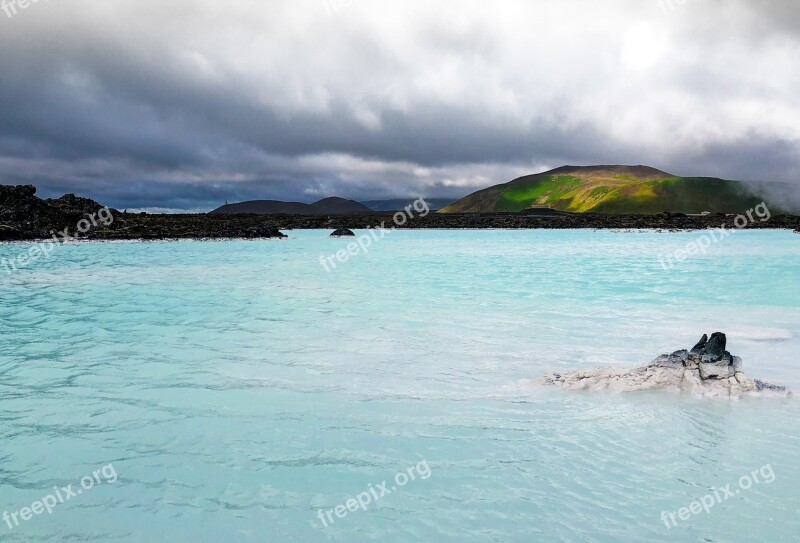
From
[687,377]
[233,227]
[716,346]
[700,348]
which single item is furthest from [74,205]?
[716,346]

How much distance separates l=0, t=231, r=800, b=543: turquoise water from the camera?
5168mm

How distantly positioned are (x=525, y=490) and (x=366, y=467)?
180 cm

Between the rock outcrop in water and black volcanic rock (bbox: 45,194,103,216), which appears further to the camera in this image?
black volcanic rock (bbox: 45,194,103,216)

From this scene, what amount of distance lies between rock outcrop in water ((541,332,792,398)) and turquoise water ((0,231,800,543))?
36cm

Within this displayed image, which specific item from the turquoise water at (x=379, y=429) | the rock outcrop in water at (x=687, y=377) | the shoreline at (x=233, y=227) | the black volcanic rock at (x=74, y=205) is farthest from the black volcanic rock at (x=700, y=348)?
the black volcanic rock at (x=74, y=205)

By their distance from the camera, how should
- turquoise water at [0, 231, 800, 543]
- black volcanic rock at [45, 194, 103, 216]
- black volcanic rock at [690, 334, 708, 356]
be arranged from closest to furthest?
turquoise water at [0, 231, 800, 543]
black volcanic rock at [690, 334, 708, 356]
black volcanic rock at [45, 194, 103, 216]

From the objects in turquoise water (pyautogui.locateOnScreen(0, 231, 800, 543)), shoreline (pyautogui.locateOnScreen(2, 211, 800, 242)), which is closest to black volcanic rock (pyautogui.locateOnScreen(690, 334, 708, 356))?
turquoise water (pyautogui.locateOnScreen(0, 231, 800, 543))

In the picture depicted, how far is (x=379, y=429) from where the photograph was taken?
7.36m

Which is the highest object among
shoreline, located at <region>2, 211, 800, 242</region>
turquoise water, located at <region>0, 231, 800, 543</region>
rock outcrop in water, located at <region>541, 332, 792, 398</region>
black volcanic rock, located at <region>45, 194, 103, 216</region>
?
black volcanic rock, located at <region>45, 194, 103, 216</region>

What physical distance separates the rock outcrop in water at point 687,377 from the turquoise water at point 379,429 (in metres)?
0.36

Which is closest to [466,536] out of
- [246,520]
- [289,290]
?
[246,520]

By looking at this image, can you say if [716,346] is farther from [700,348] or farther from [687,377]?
[687,377]

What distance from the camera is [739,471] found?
604 centimetres

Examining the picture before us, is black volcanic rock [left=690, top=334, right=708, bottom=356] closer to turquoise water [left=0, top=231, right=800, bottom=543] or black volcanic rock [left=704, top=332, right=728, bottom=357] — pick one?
black volcanic rock [left=704, top=332, right=728, bottom=357]
